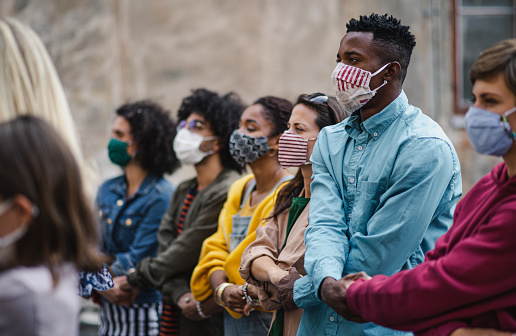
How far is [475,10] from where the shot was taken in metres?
8.82

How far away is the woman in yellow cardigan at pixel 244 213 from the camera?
4.34 m

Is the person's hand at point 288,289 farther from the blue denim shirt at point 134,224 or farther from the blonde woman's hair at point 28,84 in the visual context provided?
the blue denim shirt at point 134,224

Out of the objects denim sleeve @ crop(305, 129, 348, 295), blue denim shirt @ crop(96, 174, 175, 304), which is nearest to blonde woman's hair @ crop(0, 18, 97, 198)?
denim sleeve @ crop(305, 129, 348, 295)

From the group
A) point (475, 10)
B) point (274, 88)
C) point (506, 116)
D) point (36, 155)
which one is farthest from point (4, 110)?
point (475, 10)

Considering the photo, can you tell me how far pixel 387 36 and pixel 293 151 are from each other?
3.00 feet

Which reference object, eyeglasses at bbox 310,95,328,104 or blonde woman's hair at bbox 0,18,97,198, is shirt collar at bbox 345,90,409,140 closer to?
eyeglasses at bbox 310,95,328,104

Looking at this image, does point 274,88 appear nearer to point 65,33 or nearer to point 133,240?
point 65,33

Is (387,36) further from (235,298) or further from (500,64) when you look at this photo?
(235,298)

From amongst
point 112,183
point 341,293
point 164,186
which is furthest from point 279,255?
point 112,183

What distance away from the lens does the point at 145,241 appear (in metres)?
5.64

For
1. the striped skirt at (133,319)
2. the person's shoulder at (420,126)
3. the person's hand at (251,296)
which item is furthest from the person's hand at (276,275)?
the striped skirt at (133,319)

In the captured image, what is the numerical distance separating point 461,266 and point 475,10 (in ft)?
23.4

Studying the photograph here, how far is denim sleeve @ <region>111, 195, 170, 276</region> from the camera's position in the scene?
5492mm

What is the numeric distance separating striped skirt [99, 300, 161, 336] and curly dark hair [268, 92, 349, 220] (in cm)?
204
